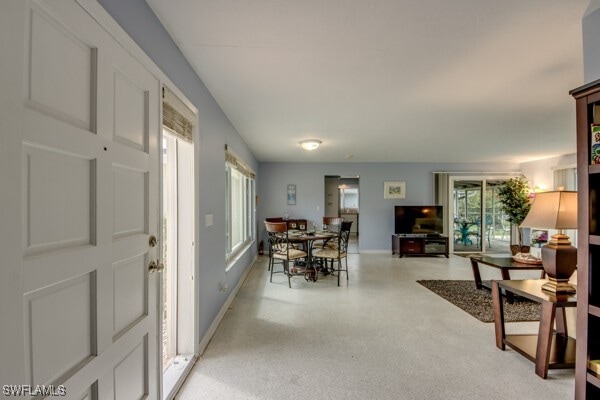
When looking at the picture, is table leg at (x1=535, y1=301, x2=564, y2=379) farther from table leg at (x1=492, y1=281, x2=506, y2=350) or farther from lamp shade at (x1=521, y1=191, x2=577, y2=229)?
lamp shade at (x1=521, y1=191, x2=577, y2=229)

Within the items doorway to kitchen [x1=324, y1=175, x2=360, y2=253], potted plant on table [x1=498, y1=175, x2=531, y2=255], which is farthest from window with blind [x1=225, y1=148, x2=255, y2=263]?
potted plant on table [x1=498, y1=175, x2=531, y2=255]

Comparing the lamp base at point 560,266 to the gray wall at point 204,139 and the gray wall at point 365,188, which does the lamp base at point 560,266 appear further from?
the gray wall at point 365,188

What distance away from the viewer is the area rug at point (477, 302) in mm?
3158

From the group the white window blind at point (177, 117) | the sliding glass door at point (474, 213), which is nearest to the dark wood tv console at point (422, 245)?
the sliding glass door at point (474, 213)

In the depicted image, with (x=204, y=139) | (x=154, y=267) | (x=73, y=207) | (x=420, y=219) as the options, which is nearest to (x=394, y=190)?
(x=420, y=219)

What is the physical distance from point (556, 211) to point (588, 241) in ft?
2.76

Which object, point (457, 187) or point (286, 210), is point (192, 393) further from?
point (457, 187)

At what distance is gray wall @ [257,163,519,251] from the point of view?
7.21m

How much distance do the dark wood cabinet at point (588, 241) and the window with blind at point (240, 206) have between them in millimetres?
3430

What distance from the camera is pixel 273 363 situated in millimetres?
2215

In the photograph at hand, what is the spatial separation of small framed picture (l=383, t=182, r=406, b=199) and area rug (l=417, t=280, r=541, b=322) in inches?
122

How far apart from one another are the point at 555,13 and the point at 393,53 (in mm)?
864

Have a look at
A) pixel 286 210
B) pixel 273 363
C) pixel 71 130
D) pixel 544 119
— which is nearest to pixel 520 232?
pixel 544 119

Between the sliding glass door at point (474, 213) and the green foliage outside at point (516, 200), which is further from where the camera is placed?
the sliding glass door at point (474, 213)
